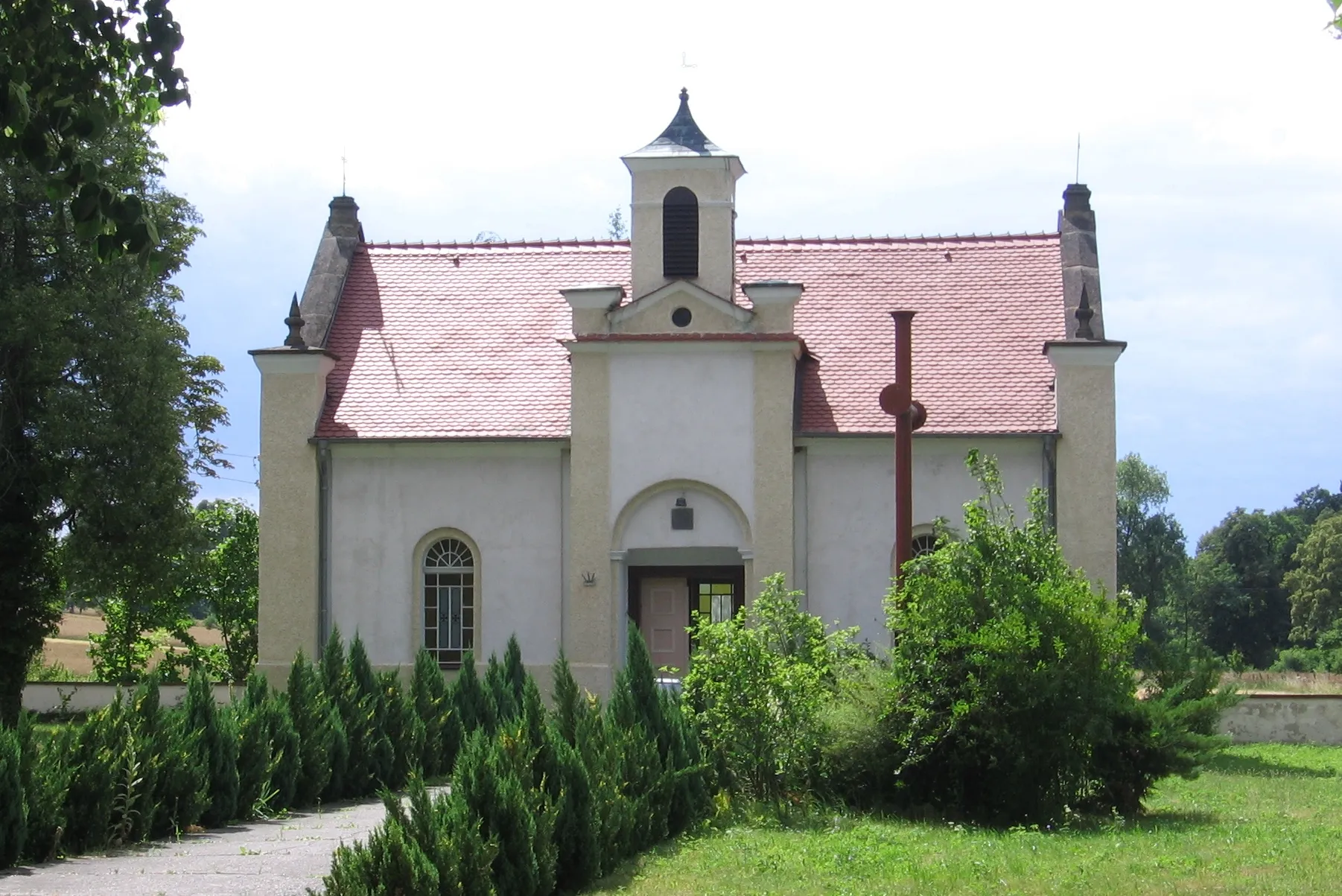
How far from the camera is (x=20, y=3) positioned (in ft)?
31.8

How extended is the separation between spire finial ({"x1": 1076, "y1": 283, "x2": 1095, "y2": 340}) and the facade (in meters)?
0.06

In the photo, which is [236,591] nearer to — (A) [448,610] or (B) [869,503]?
(A) [448,610]

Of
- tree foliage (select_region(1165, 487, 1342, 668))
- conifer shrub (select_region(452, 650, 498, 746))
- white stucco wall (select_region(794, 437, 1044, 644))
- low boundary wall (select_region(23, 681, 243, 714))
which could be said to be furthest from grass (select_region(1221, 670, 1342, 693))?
tree foliage (select_region(1165, 487, 1342, 668))

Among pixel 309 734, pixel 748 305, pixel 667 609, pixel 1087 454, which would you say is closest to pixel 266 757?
pixel 309 734

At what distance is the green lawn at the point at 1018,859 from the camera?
1209cm

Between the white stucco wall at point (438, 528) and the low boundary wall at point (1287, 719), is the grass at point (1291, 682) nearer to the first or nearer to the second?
the low boundary wall at point (1287, 719)

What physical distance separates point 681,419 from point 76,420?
11.2 metres

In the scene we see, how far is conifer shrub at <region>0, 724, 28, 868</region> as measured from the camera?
46.1 ft

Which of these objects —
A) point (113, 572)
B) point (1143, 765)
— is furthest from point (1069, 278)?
point (113, 572)

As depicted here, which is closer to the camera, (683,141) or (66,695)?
(683,141)

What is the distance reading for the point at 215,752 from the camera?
16.9 m

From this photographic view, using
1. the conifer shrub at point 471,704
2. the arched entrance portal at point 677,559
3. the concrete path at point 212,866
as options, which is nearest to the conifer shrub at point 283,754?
the concrete path at point 212,866

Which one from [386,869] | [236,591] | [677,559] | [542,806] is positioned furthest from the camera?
[236,591]

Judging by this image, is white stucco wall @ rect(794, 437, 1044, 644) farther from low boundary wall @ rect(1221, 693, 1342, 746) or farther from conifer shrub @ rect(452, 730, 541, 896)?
conifer shrub @ rect(452, 730, 541, 896)
